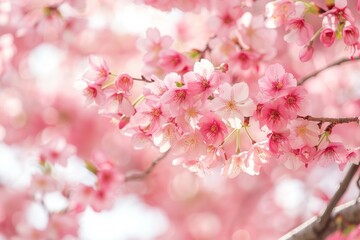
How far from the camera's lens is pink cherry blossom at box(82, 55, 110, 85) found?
5.83ft

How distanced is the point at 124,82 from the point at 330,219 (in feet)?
2.81

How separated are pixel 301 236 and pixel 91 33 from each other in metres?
3.59

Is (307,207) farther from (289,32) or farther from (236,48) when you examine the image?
(289,32)

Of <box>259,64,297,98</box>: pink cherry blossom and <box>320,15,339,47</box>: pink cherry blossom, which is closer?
<box>259,64,297,98</box>: pink cherry blossom

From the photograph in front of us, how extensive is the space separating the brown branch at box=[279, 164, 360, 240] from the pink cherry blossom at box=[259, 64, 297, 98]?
586mm

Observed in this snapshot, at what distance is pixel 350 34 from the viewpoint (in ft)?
5.64

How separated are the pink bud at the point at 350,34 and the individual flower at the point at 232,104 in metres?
0.36

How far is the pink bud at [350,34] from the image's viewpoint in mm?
1706

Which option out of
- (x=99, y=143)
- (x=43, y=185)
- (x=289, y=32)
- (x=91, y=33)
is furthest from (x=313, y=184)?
(x=289, y=32)

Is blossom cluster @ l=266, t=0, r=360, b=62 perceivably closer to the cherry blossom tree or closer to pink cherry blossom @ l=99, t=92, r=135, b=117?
the cherry blossom tree

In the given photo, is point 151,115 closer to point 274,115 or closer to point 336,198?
point 274,115

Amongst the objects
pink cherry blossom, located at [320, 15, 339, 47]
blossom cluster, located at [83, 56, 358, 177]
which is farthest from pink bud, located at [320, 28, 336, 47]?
blossom cluster, located at [83, 56, 358, 177]

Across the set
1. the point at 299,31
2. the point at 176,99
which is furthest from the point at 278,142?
the point at 299,31

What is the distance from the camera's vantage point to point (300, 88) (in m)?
1.55
